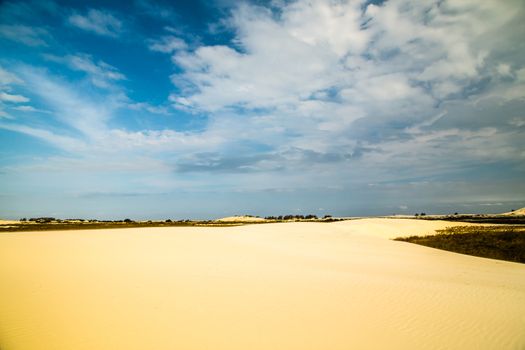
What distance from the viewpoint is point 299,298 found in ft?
28.1

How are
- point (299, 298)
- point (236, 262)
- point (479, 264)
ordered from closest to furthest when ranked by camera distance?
point (299, 298)
point (236, 262)
point (479, 264)

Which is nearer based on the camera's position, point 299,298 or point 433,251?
point 299,298

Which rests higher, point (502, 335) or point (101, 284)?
point (101, 284)

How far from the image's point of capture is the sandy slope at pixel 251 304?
20.0ft

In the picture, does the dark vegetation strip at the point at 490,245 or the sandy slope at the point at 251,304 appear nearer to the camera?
the sandy slope at the point at 251,304

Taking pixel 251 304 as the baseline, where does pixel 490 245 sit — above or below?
above

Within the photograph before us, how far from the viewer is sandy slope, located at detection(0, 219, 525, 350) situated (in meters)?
6.09

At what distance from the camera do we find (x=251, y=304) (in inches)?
316

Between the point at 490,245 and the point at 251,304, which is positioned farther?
the point at 490,245

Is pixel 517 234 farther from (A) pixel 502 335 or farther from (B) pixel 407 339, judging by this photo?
(B) pixel 407 339

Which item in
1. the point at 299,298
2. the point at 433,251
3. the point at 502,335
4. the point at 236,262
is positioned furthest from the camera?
the point at 433,251

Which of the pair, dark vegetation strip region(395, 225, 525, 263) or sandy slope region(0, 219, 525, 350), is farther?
dark vegetation strip region(395, 225, 525, 263)

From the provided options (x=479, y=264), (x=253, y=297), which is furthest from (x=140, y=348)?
(x=479, y=264)

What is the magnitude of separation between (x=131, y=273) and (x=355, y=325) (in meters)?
8.04
